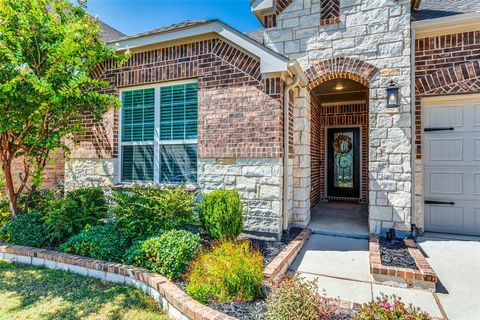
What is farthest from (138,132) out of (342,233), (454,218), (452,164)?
(454,218)

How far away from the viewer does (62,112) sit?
4953 mm

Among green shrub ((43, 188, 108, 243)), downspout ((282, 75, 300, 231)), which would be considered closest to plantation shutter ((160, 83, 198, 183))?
green shrub ((43, 188, 108, 243))

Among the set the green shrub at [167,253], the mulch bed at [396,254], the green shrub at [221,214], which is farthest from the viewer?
the green shrub at [221,214]

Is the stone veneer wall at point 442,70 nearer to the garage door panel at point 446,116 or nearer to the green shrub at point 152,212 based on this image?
the garage door panel at point 446,116

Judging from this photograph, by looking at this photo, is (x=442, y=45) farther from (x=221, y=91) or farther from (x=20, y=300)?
(x=20, y=300)

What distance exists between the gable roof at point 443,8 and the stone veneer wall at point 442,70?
0.54 metres

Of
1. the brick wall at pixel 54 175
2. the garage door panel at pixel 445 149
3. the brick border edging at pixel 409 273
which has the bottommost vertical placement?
the brick border edging at pixel 409 273

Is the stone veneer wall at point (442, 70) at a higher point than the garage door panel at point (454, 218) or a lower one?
higher

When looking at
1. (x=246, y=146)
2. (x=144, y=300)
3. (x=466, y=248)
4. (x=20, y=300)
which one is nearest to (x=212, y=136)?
(x=246, y=146)

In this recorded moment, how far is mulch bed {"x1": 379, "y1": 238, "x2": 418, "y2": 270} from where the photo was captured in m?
3.69

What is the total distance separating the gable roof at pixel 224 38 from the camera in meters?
4.58

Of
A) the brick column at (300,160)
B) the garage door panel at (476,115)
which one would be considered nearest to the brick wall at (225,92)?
the brick column at (300,160)

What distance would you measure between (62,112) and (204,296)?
427 cm

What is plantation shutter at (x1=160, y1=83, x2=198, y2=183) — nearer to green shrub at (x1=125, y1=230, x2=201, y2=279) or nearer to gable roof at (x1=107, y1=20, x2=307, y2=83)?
gable roof at (x1=107, y1=20, x2=307, y2=83)
